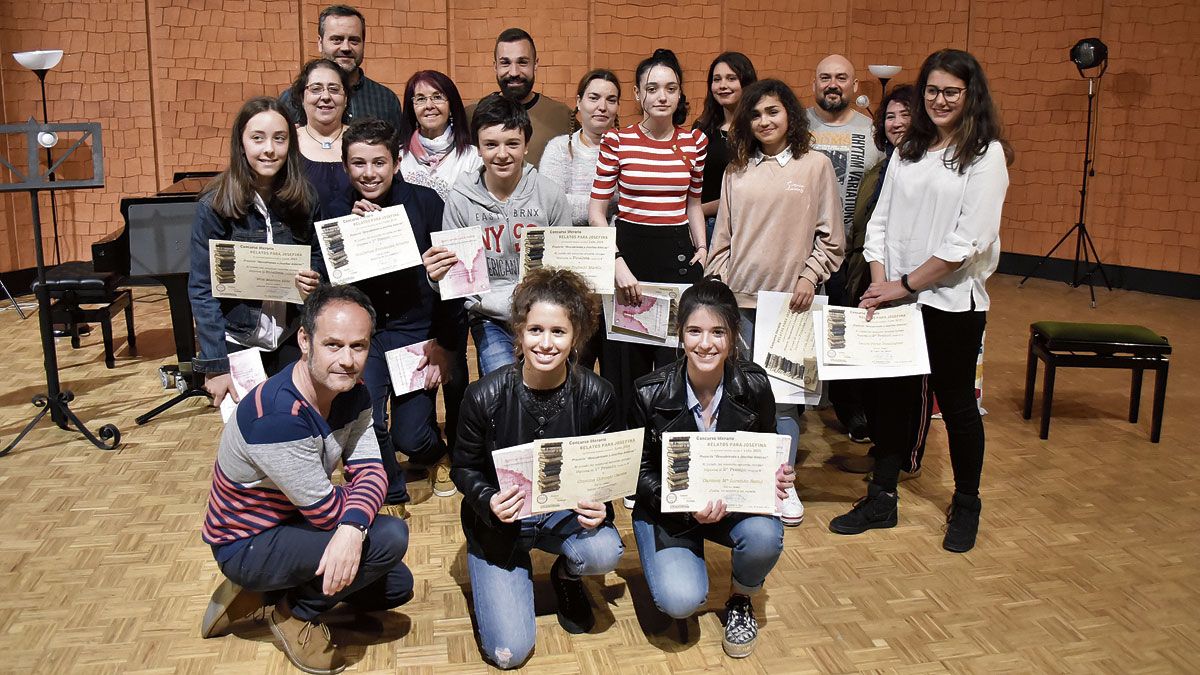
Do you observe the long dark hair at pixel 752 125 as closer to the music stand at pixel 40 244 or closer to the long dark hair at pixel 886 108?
the long dark hair at pixel 886 108

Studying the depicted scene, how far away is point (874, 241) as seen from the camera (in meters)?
3.70

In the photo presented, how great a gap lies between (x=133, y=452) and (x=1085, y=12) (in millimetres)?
8062

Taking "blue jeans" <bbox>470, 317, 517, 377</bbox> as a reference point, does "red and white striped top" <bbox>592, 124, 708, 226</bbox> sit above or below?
above

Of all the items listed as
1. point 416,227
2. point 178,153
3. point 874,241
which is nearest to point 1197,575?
point 874,241

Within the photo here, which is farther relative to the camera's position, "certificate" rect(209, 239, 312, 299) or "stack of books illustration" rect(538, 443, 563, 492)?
"certificate" rect(209, 239, 312, 299)

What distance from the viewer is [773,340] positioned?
3.70 m

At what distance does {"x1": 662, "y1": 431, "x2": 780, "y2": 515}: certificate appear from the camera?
2826mm

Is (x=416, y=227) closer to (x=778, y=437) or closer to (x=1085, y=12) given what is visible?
(x=778, y=437)

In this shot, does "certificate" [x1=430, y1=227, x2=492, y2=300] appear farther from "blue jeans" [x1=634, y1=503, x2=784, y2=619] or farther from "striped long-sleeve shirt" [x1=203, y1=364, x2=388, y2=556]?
"blue jeans" [x1=634, y1=503, x2=784, y2=619]

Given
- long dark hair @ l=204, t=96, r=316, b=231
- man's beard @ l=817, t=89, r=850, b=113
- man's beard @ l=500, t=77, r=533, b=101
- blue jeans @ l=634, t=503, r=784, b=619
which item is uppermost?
man's beard @ l=500, t=77, r=533, b=101

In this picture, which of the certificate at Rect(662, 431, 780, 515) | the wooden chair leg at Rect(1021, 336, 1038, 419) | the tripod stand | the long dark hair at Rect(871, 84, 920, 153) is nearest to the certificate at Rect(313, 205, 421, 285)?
the certificate at Rect(662, 431, 780, 515)

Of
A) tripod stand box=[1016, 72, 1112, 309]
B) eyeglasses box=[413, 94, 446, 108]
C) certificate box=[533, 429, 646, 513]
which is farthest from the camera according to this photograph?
tripod stand box=[1016, 72, 1112, 309]

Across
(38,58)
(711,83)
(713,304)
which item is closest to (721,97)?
(711,83)

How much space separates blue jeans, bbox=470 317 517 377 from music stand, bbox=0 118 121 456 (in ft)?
6.61
